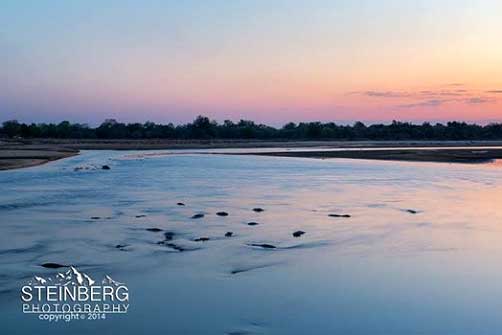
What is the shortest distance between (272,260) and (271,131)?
418 ft

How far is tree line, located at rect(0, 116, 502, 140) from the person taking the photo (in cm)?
12174

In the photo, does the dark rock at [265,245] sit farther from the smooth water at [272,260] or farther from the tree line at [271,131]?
the tree line at [271,131]

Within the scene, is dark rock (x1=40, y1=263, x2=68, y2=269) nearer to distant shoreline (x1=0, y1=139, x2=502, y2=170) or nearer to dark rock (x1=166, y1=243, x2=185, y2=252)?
dark rock (x1=166, y1=243, x2=185, y2=252)

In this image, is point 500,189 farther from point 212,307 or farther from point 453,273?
point 212,307

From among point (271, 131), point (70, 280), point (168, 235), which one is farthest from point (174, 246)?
point (271, 131)

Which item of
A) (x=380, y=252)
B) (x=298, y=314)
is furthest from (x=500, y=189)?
(x=298, y=314)

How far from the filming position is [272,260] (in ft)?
33.1

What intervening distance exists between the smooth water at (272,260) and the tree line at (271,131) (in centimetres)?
10408

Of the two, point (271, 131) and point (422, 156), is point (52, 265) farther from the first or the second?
point (271, 131)

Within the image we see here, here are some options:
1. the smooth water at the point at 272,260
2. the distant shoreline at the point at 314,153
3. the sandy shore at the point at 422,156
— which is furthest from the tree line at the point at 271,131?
the smooth water at the point at 272,260

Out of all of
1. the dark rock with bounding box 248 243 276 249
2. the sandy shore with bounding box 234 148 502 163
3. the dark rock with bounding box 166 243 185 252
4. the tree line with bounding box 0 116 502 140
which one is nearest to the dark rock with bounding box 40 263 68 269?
the dark rock with bounding box 166 243 185 252

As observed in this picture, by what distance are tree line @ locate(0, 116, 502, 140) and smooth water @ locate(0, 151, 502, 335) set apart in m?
A: 104

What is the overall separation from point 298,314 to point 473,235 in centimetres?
713

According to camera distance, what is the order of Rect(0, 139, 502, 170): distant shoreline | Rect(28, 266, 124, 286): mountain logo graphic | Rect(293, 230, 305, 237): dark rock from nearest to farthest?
Rect(28, 266, 124, 286): mountain logo graphic < Rect(293, 230, 305, 237): dark rock < Rect(0, 139, 502, 170): distant shoreline
